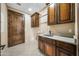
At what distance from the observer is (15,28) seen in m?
2.12

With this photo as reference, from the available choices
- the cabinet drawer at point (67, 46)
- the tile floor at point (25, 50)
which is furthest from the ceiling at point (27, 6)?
the cabinet drawer at point (67, 46)

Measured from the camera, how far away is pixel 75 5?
1.90 m

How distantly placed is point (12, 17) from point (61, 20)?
3.81 feet

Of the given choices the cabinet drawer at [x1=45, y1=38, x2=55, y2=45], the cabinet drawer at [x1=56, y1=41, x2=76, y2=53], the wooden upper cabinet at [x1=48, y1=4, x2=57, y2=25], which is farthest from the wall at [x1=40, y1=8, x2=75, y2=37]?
the cabinet drawer at [x1=56, y1=41, x2=76, y2=53]

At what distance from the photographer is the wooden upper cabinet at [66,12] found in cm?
197

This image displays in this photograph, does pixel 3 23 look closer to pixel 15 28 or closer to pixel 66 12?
pixel 15 28

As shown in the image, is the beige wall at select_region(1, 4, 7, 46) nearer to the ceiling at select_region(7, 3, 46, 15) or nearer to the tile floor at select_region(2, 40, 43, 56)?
the ceiling at select_region(7, 3, 46, 15)

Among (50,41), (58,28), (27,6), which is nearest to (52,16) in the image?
(58,28)

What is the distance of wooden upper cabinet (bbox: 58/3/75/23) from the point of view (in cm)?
197

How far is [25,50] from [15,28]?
539 millimetres

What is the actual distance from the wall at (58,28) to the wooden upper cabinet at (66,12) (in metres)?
0.16

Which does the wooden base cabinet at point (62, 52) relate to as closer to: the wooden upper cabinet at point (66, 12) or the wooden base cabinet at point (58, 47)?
the wooden base cabinet at point (58, 47)

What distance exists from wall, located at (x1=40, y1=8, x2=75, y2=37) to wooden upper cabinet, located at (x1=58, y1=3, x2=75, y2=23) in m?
0.16

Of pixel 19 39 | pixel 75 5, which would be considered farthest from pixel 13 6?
pixel 75 5
